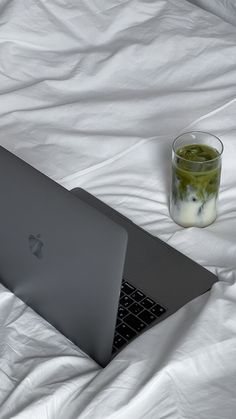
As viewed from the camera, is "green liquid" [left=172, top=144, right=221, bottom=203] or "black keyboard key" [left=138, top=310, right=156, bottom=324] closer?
"black keyboard key" [left=138, top=310, right=156, bottom=324]

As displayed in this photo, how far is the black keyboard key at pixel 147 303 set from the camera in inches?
44.9

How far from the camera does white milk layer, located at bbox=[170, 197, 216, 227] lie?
1275 millimetres

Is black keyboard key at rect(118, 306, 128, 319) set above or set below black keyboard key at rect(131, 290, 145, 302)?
above

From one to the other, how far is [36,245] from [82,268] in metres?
0.09

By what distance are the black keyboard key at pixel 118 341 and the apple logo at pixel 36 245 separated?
0.50ft

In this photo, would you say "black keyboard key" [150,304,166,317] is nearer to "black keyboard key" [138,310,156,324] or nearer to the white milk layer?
"black keyboard key" [138,310,156,324]

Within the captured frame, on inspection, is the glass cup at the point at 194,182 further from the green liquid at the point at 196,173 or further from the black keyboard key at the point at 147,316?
the black keyboard key at the point at 147,316

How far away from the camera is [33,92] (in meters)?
1.57

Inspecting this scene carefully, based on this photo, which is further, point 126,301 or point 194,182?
point 194,182

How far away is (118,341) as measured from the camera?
1.09 m

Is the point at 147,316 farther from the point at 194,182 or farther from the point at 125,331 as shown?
the point at 194,182

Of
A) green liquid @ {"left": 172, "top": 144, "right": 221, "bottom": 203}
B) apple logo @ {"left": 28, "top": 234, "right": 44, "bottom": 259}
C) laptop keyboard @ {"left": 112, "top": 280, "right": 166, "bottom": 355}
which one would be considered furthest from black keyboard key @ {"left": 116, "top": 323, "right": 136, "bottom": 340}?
green liquid @ {"left": 172, "top": 144, "right": 221, "bottom": 203}

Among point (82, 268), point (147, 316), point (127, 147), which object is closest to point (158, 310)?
point (147, 316)

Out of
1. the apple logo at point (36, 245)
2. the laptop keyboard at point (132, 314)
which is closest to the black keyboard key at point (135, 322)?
the laptop keyboard at point (132, 314)
